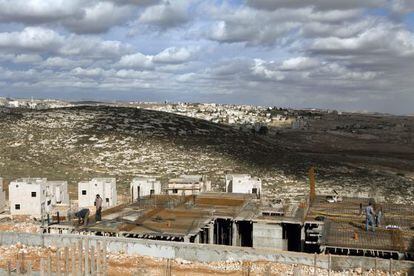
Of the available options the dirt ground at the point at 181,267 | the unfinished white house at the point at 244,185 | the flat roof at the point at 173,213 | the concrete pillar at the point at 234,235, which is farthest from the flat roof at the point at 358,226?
the unfinished white house at the point at 244,185

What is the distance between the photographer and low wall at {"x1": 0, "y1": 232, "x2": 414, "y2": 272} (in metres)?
19.2

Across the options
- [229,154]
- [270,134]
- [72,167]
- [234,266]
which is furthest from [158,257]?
[270,134]

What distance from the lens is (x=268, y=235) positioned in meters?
24.2

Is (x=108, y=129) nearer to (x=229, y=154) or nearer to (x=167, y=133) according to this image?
(x=167, y=133)

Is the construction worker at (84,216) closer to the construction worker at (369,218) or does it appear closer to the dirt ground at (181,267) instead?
the dirt ground at (181,267)

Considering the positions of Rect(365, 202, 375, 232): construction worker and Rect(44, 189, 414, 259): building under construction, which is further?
Rect(365, 202, 375, 232): construction worker

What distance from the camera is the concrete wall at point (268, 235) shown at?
24172mm

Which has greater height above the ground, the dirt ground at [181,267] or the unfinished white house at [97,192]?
the unfinished white house at [97,192]

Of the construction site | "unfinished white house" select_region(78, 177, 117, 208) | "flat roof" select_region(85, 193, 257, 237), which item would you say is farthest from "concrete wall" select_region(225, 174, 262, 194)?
"unfinished white house" select_region(78, 177, 117, 208)

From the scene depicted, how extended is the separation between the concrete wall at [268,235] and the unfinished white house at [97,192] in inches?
497

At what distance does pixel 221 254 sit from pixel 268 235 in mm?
4485

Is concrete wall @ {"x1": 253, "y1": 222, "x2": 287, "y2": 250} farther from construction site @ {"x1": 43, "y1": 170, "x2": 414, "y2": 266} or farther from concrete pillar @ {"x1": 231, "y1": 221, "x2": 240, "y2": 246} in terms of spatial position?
concrete pillar @ {"x1": 231, "y1": 221, "x2": 240, "y2": 246}

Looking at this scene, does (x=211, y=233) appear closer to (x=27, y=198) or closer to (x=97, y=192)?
(x=97, y=192)

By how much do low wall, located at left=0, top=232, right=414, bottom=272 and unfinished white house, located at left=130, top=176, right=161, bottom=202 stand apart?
12024 millimetres
